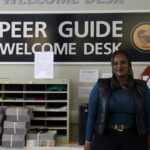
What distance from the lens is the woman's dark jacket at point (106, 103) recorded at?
2.18m

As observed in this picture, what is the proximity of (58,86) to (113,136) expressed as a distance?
1.06 metres

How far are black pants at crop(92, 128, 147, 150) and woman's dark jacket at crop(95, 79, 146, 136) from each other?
0.04 m

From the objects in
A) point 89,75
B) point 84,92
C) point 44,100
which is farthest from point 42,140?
point 89,75

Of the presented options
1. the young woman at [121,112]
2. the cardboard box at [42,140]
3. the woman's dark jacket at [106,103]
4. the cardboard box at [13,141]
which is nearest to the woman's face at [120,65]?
the young woman at [121,112]

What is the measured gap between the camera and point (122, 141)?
2.19 metres

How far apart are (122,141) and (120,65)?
499 millimetres

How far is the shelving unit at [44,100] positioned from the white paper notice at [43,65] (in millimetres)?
90

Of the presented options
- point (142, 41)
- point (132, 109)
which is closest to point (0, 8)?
point (142, 41)

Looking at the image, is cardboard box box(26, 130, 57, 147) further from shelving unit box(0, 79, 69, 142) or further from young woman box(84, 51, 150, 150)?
young woman box(84, 51, 150, 150)

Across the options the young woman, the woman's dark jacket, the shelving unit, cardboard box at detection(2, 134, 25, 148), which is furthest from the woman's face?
cardboard box at detection(2, 134, 25, 148)

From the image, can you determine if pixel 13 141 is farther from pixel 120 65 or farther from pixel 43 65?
pixel 120 65

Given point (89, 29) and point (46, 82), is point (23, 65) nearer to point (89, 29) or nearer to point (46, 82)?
point (46, 82)

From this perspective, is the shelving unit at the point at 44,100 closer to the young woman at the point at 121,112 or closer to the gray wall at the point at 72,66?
the gray wall at the point at 72,66

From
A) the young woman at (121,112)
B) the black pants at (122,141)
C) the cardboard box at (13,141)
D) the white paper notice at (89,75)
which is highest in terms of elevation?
the white paper notice at (89,75)
